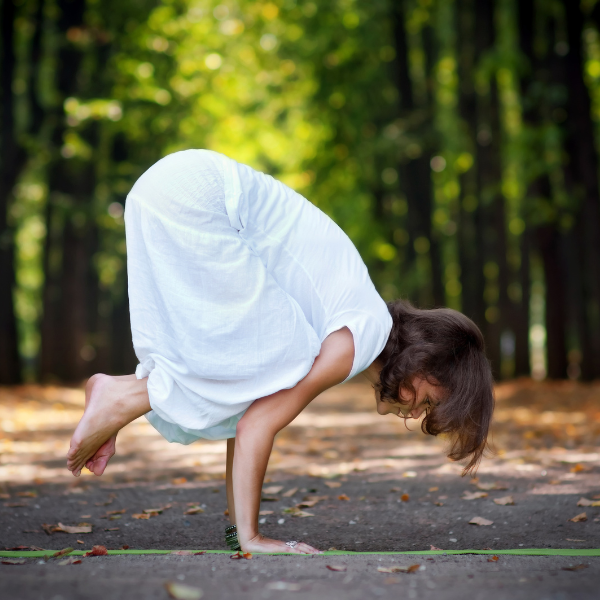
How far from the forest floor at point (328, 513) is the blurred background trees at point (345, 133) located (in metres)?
6.91

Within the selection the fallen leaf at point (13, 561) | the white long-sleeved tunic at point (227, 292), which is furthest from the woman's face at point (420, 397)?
the fallen leaf at point (13, 561)

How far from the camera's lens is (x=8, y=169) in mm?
15844

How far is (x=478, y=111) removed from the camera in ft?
61.9

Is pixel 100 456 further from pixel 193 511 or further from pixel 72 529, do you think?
pixel 193 511

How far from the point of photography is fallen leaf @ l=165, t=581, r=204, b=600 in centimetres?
246

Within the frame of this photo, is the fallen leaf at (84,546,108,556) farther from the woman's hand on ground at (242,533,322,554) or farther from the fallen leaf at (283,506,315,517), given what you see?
the fallen leaf at (283,506,315,517)

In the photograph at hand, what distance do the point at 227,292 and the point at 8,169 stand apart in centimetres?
1376

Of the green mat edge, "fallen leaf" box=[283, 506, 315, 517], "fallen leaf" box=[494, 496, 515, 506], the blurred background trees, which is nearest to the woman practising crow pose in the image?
the green mat edge

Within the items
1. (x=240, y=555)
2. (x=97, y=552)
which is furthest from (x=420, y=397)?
(x=97, y=552)

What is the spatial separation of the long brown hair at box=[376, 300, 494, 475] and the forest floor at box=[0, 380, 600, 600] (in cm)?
60

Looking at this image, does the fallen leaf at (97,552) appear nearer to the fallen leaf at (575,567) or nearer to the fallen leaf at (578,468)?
the fallen leaf at (575,567)

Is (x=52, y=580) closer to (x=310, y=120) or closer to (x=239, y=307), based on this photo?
(x=239, y=307)

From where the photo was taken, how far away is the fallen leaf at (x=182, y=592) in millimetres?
2465

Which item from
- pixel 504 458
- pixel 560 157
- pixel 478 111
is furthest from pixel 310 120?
pixel 504 458
